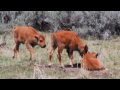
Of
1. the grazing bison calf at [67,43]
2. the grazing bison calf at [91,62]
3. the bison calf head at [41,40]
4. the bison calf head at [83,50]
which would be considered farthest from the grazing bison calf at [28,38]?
the grazing bison calf at [91,62]

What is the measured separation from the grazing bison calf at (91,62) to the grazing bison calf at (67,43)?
141 mm

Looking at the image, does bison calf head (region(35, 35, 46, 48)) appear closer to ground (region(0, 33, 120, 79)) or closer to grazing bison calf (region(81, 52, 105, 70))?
ground (region(0, 33, 120, 79))

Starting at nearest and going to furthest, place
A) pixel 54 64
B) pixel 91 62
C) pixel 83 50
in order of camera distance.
A: pixel 91 62
pixel 54 64
pixel 83 50

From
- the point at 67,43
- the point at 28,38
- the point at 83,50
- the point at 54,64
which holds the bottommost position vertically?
the point at 54,64

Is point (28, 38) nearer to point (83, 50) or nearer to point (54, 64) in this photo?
point (54, 64)

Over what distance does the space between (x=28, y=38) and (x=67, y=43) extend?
0.84m

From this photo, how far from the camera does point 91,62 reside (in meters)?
9.41

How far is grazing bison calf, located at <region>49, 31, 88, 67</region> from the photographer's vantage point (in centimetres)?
947

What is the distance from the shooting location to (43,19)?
10.6 m

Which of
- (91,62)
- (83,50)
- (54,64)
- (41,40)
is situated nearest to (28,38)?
(41,40)

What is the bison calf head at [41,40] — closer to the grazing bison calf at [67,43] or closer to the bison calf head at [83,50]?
the grazing bison calf at [67,43]

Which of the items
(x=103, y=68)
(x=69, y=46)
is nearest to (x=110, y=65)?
(x=103, y=68)

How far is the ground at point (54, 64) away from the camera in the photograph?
29.7ft
